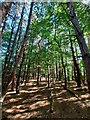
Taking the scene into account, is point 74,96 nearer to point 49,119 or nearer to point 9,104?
point 49,119

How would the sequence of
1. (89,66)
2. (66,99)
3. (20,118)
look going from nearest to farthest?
(89,66)
(20,118)
(66,99)

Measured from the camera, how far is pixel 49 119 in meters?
12.7

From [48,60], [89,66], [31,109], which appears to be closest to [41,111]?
[31,109]

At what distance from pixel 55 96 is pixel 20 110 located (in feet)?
13.7

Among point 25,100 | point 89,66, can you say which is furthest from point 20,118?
point 89,66

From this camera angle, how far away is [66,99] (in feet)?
51.6

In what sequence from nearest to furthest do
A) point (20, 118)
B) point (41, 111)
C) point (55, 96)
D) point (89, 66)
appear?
point (89, 66) → point (20, 118) → point (41, 111) → point (55, 96)

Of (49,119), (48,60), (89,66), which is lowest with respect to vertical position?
(49,119)

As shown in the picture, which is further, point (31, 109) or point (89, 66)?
point (31, 109)

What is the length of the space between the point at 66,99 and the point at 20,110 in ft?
13.0

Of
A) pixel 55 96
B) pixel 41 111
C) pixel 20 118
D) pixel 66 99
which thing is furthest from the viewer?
pixel 55 96

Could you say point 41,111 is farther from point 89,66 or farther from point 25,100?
point 89,66

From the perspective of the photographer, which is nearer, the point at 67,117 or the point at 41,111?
the point at 67,117

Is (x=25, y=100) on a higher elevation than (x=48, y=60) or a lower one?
lower
